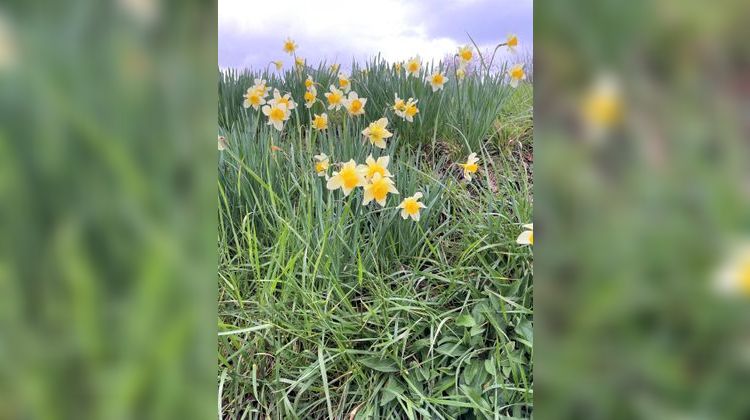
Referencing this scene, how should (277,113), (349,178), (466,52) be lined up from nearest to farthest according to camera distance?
1. (349,178)
2. (277,113)
3. (466,52)

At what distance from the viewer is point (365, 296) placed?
890 millimetres

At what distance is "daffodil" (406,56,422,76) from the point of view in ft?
4.56

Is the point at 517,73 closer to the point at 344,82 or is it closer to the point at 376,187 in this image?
the point at 344,82

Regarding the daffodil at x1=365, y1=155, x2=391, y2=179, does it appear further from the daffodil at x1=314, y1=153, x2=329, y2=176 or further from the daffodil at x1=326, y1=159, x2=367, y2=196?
the daffodil at x1=314, y1=153, x2=329, y2=176
